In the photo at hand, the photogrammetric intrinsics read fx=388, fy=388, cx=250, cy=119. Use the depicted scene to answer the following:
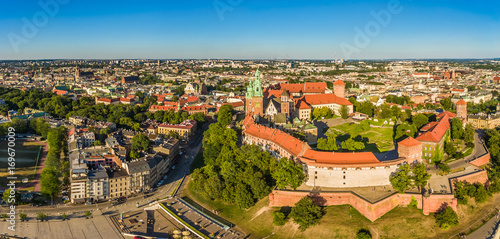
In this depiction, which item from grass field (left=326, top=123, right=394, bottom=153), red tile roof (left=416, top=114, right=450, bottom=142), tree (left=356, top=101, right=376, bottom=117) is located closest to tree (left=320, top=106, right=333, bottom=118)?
grass field (left=326, top=123, right=394, bottom=153)

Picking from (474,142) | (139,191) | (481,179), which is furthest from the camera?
(474,142)

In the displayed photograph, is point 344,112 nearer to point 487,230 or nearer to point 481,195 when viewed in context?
point 481,195

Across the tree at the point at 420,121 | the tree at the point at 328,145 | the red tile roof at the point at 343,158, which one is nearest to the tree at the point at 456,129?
the tree at the point at 420,121

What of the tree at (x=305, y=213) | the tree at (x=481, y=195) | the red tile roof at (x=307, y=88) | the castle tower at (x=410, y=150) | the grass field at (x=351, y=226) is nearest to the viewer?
the grass field at (x=351, y=226)

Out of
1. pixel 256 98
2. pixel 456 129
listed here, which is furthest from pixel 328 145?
pixel 456 129

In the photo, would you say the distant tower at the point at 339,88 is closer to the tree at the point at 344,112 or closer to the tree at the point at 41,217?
the tree at the point at 344,112

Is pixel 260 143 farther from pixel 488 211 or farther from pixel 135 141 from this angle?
pixel 488 211

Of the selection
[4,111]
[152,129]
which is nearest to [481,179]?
[152,129]
